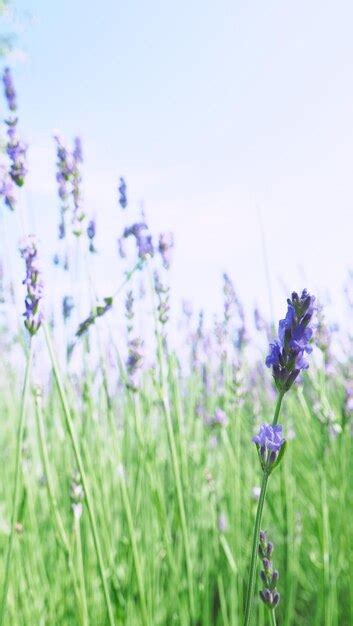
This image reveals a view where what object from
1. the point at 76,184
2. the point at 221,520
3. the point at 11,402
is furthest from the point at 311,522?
the point at 76,184

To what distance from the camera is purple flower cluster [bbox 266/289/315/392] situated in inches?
27.3

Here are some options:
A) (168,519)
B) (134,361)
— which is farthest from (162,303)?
(168,519)

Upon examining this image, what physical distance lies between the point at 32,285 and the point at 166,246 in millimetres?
641

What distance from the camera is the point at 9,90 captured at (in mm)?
1545

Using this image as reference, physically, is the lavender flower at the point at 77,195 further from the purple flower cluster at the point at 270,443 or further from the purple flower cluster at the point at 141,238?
the purple flower cluster at the point at 270,443

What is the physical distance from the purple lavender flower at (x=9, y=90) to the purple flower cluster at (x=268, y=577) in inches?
44.0

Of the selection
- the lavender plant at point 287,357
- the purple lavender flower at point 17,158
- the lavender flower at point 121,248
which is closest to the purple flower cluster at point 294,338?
the lavender plant at point 287,357

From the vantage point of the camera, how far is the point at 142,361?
1604mm

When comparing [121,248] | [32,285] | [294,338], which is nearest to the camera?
[294,338]

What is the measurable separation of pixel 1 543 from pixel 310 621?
3.67 feet

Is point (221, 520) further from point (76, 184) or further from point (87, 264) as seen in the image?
point (76, 184)

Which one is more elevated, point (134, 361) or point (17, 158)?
point (17, 158)

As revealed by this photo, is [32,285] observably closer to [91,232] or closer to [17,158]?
[17,158]

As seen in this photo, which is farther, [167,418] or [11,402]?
[11,402]
